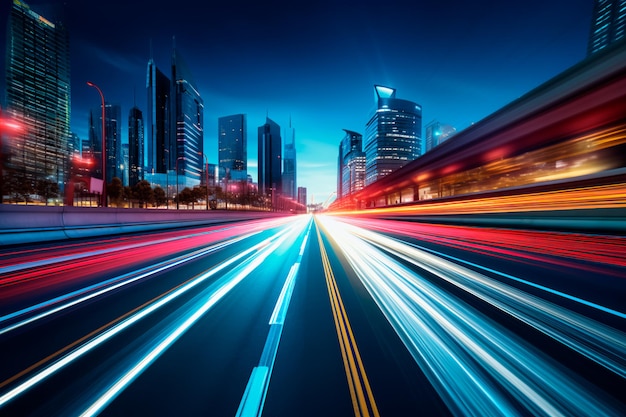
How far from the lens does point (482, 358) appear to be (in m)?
3.10

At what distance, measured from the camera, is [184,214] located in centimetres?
2361

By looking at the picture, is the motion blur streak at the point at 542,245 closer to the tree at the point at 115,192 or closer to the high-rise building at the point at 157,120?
the tree at the point at 115,192

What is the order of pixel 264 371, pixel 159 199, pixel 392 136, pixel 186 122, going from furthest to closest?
pixel 186 122 < pixel 392 136 < pixel 159 199 < pixel 264 371

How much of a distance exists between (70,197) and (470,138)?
2792 cm

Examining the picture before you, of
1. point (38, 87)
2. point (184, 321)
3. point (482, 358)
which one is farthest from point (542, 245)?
point (38, 87)

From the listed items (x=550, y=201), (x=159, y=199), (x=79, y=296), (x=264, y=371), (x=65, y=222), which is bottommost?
(x=264, y=371)

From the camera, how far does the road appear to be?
8.22 feet

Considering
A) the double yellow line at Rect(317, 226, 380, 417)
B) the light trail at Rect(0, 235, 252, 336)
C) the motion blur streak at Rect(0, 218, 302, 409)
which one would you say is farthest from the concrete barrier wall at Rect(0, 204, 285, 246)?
the double yellow line at Rect(317, 226, 380, 417)

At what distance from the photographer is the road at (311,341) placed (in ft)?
8.22

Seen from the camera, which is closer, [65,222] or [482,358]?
[482,358]

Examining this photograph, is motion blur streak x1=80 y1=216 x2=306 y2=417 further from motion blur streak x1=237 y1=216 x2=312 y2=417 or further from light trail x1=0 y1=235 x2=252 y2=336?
light trail x1=0 y1=235 x2=252 y2=336

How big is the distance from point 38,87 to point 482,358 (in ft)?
522

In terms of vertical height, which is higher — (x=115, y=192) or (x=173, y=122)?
(x=173, y=122)

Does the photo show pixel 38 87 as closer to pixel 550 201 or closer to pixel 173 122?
pixel 173 122
